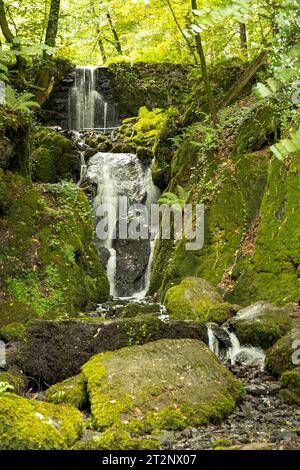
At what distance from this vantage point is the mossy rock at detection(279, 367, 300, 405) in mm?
4305

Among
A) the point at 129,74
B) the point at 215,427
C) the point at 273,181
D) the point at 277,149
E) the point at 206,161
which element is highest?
the point at 129,74

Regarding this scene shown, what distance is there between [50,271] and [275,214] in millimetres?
3990

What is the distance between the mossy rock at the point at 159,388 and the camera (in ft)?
12.2

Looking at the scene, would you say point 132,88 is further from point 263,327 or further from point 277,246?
point 263,327

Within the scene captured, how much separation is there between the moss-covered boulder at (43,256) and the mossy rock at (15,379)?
2155mm

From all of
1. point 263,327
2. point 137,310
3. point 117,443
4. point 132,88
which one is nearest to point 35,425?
A: point 117,443

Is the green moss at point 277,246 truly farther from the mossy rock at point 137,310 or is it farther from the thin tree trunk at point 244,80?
the thin tree trunk at point 244,80

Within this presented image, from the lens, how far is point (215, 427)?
374 cm

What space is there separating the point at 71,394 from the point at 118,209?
990 centimetres

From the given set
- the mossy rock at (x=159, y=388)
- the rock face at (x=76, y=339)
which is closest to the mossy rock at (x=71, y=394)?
the mossy rock at (x=159, y=388)

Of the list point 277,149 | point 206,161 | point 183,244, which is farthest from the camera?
point 206,161

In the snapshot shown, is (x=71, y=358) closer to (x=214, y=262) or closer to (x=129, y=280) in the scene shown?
(x=214, y=262)
